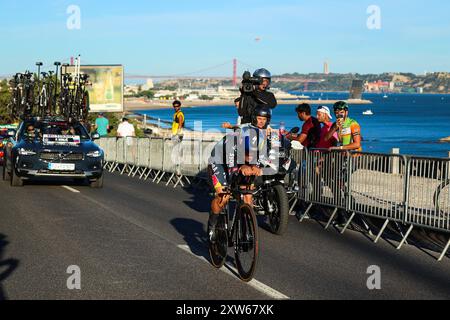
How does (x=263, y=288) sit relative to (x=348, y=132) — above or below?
below

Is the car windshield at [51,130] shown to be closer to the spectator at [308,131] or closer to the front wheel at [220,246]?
the spectator at [308,131]

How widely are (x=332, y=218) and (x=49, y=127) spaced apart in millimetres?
9663

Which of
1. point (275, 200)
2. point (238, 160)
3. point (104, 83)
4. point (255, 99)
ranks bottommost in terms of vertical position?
point (275, 200)

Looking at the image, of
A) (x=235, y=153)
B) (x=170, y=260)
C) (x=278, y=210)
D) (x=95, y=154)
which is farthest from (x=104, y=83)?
(x=235, y=153)

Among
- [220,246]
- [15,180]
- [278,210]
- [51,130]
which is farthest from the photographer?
[51,130]

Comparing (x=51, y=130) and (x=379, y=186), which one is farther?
(x=51, y=130)

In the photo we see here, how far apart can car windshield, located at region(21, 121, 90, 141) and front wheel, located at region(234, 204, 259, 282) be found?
1236cm

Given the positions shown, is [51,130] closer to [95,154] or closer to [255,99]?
[95,154]

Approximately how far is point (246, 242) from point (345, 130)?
6.02 m

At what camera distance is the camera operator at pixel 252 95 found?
532 inches

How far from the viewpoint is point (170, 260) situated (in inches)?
392

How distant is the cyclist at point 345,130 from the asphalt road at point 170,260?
1382 mm

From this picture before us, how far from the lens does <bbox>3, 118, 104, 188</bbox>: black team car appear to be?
19.4m
